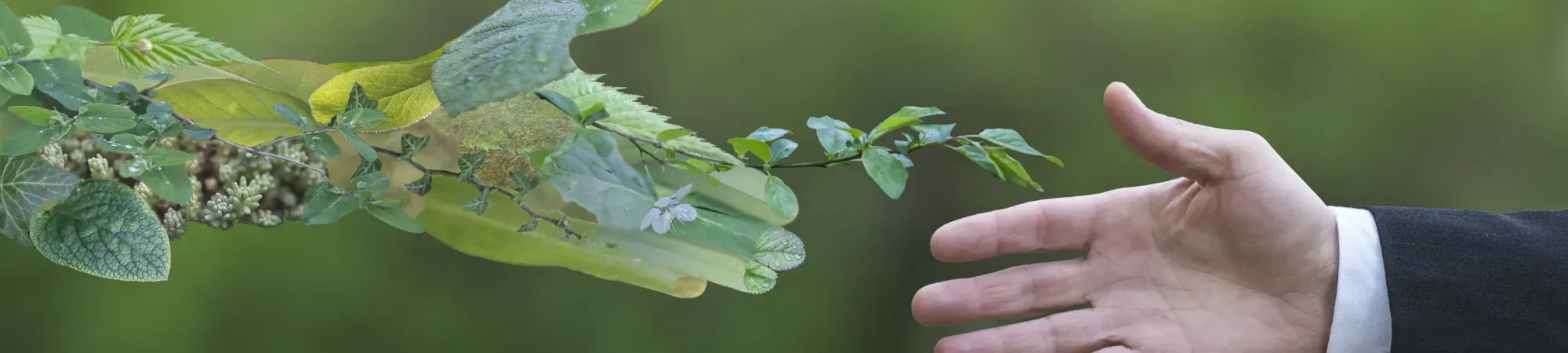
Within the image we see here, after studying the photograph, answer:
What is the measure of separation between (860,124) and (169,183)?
1.74ft

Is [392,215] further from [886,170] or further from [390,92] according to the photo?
[886,170]

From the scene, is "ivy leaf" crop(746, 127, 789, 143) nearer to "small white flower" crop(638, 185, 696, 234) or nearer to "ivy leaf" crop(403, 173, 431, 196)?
"small white flower" crop(638, 185, 696, 234)

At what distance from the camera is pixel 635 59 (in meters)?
0.73

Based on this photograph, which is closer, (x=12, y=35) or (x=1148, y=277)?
(x=12, y=35)

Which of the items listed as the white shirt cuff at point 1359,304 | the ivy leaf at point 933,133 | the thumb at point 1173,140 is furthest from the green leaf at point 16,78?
the white shirt cuff at point 1359,304

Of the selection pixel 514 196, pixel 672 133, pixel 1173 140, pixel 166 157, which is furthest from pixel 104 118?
pixel 1173 140

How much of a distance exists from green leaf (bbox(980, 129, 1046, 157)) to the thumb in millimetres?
99

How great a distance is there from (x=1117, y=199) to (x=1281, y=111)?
239mm

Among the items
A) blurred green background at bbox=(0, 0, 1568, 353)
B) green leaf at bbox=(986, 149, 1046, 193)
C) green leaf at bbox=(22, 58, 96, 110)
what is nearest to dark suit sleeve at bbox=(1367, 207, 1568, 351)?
blurred green background at bbox=(0, 0, 1568, 353)

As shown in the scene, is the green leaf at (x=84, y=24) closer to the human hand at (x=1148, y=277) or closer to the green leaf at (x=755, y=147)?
the green leaf at (x=755, y=147)

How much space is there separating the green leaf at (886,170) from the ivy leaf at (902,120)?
1 centimetres

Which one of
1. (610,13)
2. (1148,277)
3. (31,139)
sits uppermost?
(610,13)

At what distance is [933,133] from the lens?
0.55m

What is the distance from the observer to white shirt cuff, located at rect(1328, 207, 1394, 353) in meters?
0.68
